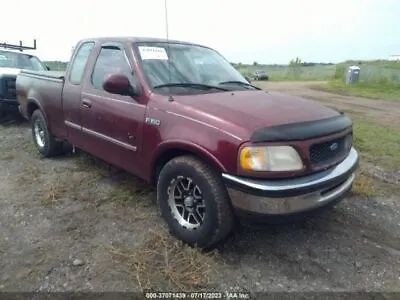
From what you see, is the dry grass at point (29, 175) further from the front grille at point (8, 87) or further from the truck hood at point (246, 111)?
the front grille at point (8, 87)

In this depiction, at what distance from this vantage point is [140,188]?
14.4 feet

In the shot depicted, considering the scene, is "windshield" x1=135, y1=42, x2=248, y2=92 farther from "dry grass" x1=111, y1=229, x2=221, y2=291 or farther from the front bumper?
"dry grass" x1=111, y1=229, x2=221, y2=291

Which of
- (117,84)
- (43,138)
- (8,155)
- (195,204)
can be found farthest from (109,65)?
(8,155)

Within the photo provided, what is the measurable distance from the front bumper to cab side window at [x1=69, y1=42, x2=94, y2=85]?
255 centimetres

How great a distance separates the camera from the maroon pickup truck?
2.68 meters

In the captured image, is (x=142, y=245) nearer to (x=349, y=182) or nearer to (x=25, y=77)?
(x=349, y=182)

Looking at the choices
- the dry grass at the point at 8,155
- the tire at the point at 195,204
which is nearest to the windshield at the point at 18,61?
the dry grass at the point at 8,155

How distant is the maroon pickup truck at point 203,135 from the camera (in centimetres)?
268

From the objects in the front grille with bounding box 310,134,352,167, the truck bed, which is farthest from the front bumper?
the truck bed

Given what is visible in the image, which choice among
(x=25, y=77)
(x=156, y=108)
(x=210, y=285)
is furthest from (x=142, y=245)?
(x=25, y=77)

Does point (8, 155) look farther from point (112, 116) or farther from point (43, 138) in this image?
point (112, 116)

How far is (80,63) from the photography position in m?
4.50

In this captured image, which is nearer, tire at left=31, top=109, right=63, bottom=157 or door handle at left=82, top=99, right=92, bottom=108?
door handle at left=82, top=99, right=92, bottom=108

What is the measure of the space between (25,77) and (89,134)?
2.42m
